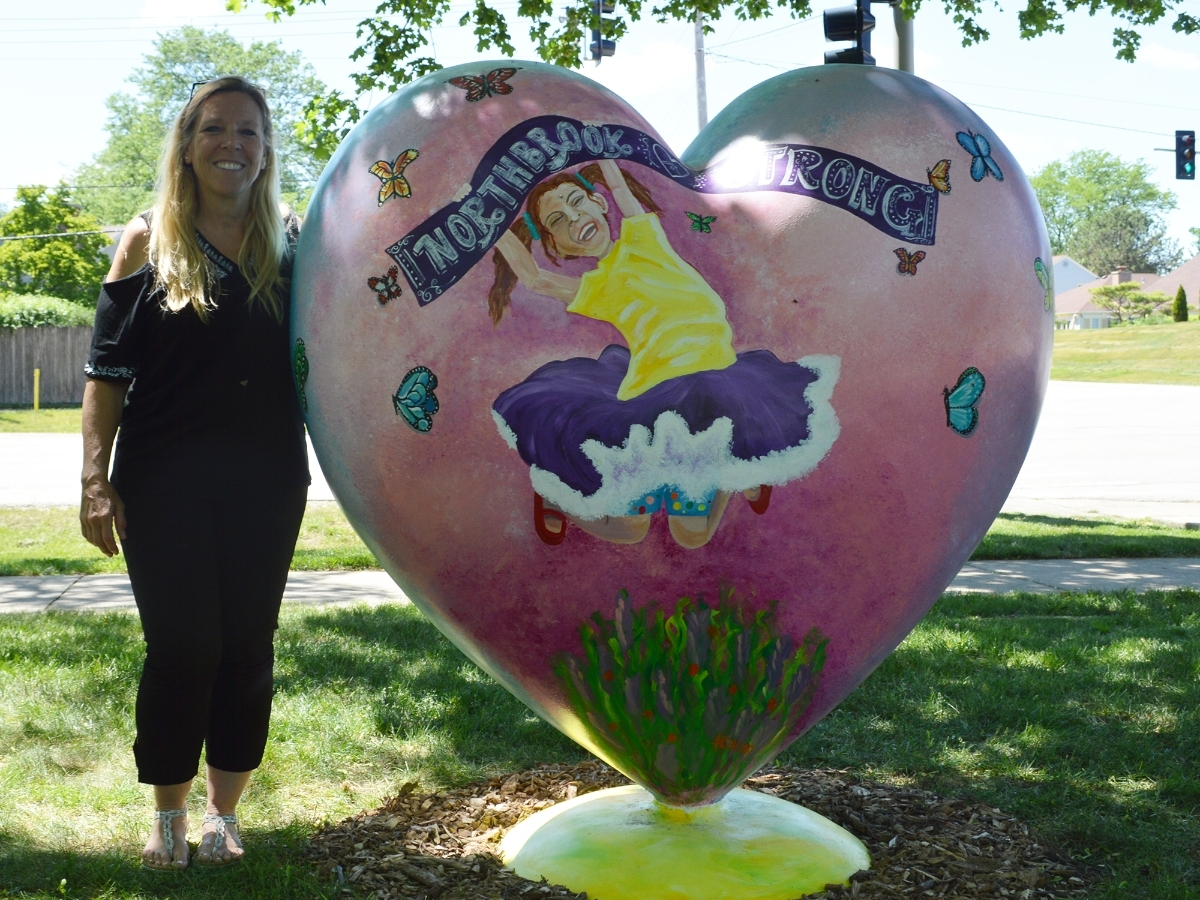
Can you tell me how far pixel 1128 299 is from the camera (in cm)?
6266

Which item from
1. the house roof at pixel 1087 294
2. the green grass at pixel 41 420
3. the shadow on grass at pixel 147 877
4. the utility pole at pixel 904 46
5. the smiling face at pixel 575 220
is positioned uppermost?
the house roof at pixel 1087 294

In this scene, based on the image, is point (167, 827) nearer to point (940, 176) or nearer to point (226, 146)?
point (226, 146)

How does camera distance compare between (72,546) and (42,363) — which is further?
(42,363)

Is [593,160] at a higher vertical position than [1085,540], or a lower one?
higher

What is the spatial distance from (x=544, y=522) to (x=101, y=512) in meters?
1.12

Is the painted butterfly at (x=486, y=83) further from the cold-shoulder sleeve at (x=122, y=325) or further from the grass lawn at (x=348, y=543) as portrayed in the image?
the grass lawn at (x=348, y=543)

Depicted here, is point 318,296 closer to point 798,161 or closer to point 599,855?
point 798,161

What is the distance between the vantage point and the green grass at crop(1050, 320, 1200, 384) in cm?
3409

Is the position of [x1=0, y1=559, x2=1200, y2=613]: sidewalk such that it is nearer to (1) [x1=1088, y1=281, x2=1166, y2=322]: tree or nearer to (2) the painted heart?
(2) the painted heart

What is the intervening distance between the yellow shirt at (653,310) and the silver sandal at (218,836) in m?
1.67

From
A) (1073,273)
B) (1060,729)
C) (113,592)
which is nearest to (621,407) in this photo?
(1060,729)

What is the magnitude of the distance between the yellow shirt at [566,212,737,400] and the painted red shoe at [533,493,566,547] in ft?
0.95

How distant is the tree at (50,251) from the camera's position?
33812 mm

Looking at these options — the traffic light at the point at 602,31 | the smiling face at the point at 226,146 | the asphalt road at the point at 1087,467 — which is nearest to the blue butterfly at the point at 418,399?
the smiling face at the point at 226,146
